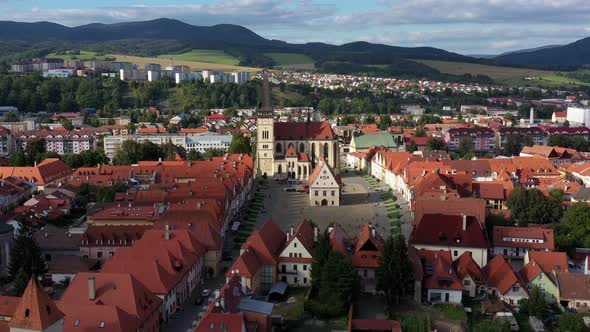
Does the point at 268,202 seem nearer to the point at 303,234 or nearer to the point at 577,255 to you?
the point at 303,234

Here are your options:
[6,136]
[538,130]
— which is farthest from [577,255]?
[6,136]

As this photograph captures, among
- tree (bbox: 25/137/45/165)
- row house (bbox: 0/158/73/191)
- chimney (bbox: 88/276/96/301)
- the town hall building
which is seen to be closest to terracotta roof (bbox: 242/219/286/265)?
chimney (bbox: 88/276/96/301)

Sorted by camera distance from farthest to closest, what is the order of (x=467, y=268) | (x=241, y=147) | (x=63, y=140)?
1. (x=63, y=140)
2. (x=241, y=147)
3. (x=467, y=268)

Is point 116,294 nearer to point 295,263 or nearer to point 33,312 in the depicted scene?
point 33,312

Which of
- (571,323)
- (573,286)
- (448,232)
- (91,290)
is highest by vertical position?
(91,290)

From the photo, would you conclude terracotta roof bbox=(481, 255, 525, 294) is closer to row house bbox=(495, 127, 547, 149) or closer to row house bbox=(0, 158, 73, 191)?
row house bbox=(0, 158, 73, 191)

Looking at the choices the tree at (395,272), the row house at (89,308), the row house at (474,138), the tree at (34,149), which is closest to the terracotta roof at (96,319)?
the row house at (89,308)

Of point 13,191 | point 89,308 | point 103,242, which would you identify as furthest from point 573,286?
point 13,191
